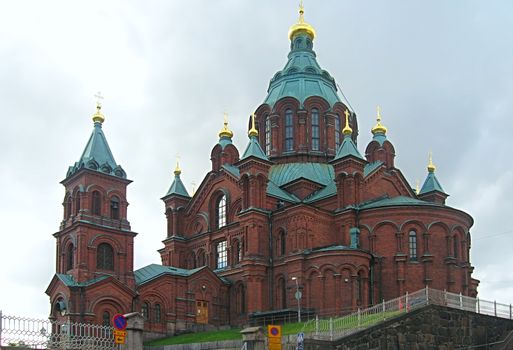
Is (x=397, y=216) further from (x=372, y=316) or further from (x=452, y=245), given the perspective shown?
(x=372, y=316)

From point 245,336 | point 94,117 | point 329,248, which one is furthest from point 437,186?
point 245,336

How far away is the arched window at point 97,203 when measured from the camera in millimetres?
Answer: 47719

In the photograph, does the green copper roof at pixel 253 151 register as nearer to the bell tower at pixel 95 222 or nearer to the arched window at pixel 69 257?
the bell tower at pixel 95 222

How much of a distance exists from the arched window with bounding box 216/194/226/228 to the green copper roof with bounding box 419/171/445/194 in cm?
1496

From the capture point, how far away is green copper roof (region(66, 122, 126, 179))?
48.1 m

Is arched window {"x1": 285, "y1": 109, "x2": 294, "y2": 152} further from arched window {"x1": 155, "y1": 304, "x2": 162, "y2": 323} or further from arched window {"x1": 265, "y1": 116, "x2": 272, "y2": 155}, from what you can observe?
arched window {"x1": 155, "y1": 304, "x2": 162, "y2": 323}

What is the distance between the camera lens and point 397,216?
4753 centimetres

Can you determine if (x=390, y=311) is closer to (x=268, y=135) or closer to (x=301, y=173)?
(x=301, y=173)

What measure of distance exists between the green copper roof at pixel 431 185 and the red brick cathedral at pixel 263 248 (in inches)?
158

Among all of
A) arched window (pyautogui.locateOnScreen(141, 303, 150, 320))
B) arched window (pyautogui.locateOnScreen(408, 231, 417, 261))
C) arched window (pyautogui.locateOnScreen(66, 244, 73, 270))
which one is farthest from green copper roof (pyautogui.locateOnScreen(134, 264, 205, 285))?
arched window (pyautogui.locateOnScreen(408, 231, 417, 261))

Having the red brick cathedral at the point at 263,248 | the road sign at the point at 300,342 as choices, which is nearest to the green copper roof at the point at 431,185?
the red brick cathedral at the point at 263,248

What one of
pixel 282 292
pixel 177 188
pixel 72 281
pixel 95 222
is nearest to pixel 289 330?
pixel 282 292

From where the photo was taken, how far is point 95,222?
47.1m

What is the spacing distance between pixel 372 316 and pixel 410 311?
1.62 metres
